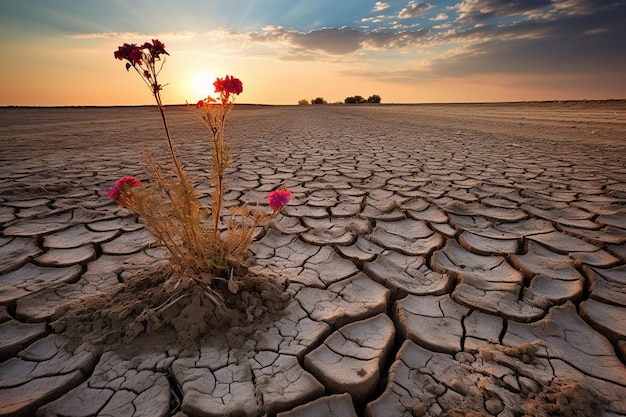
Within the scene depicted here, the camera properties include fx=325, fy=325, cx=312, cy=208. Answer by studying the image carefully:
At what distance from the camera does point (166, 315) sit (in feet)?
3.88

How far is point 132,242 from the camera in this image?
1951mm

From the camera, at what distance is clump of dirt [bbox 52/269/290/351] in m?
1.14

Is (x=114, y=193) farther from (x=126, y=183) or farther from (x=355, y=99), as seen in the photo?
(x=355, y=99)

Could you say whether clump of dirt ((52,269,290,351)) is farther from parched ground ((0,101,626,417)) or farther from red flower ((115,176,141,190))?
red flower ((115,176,141,190))

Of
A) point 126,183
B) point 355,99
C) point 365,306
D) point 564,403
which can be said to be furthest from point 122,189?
point 355,99

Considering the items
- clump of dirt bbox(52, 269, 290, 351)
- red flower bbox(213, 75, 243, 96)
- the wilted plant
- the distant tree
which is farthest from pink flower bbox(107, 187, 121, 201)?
the distant tree

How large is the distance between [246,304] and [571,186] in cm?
322

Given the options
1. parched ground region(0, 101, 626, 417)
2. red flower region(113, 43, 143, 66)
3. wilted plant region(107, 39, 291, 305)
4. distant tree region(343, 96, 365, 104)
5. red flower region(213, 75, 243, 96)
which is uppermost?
Answer: red flower region(113, 43, 143, 66)

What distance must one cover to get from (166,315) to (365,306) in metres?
0.79

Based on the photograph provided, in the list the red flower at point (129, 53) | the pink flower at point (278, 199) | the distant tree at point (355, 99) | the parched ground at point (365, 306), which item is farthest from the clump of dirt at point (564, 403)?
the distant tree at point (355, 99)

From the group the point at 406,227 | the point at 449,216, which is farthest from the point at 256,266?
the point at 449,216

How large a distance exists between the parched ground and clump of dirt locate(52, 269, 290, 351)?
22 millimetres

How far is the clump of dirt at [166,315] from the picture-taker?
1141mm

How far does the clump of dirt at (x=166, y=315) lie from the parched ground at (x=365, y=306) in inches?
0.9
